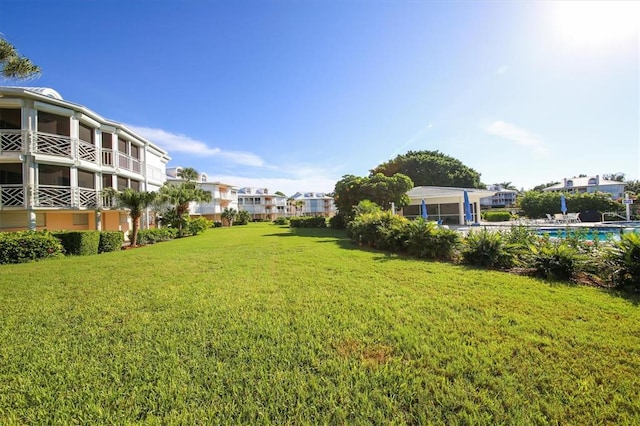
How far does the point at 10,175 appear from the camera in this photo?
14.6 metres

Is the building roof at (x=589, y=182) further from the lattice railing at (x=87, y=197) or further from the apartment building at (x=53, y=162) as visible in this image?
the lattice railing at (x=87, y=197)

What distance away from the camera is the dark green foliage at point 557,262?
6.34m

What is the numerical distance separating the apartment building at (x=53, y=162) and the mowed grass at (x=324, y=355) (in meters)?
12.0

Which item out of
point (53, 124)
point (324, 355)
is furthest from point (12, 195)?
point (324, 355)

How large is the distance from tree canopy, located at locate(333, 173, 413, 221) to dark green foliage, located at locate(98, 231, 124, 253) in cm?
1542

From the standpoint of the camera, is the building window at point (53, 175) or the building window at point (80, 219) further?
the building window at point (80, 219)

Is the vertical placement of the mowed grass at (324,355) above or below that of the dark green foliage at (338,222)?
below

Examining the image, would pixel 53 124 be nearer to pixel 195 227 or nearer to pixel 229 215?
pixel 195 227

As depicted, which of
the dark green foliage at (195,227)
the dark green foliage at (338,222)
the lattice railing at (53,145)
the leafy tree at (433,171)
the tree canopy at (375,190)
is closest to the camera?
the lattice railing at (53,145)

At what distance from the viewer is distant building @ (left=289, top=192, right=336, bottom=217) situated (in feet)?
299

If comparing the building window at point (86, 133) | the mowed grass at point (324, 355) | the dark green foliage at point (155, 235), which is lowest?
the mowed grass at point (324, 355)

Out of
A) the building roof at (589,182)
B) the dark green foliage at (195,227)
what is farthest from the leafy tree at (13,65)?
the building roof at (589,182)

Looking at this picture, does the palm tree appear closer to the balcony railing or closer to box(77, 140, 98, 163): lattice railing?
the balcony railing

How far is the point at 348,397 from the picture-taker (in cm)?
254
